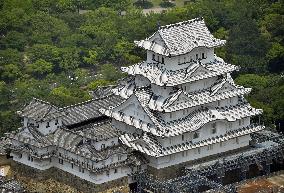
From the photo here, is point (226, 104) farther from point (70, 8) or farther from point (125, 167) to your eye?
point (70, 8)

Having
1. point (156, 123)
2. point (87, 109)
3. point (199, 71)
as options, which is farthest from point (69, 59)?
point (156, 123)

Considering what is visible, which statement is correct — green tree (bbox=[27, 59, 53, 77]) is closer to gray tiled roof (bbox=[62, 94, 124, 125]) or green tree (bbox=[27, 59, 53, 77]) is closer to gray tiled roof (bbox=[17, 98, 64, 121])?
gray tiled roof (bbox=[62, 94, 124, 125])

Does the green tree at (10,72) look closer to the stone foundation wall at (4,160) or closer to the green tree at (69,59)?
the green tree at (69,59)

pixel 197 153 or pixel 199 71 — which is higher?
pixel 199 71

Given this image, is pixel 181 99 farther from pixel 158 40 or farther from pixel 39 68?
pixel 39 68

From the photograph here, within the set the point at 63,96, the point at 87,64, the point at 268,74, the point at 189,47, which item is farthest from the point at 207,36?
the point at 87,64
